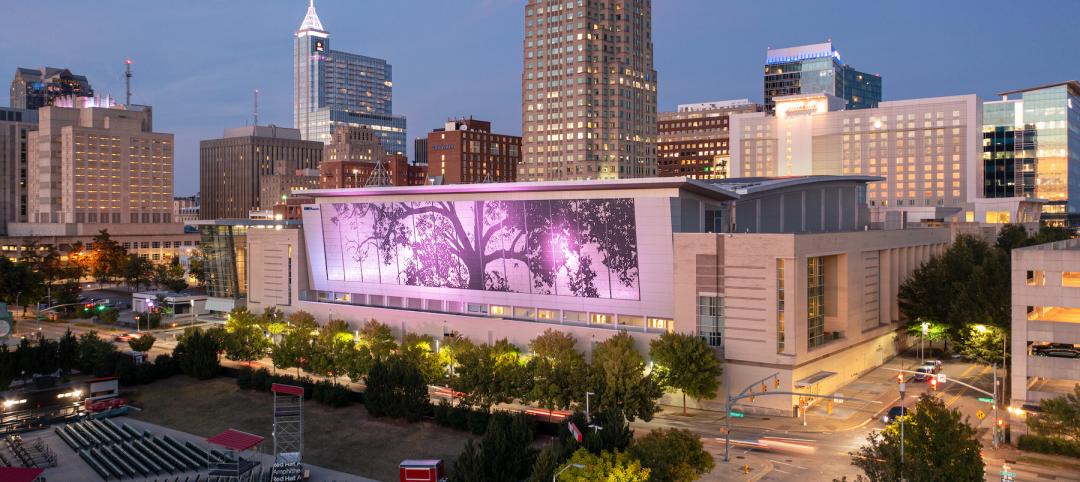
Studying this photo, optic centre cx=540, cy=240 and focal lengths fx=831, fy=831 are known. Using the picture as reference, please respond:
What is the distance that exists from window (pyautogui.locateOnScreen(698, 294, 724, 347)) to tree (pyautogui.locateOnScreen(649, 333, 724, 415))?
3403mm

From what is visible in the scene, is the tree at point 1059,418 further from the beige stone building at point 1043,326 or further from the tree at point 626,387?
the tree at point 626,387

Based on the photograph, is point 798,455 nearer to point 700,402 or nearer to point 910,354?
point 700,402

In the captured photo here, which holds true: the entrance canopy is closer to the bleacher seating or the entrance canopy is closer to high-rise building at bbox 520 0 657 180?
the bleacher seating

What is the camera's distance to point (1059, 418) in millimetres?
53781

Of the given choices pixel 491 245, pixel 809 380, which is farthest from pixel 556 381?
pixel 491 245

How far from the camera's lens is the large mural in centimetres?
8269

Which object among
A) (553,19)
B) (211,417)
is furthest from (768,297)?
(553,19)

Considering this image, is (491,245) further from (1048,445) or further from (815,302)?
(1048,445)

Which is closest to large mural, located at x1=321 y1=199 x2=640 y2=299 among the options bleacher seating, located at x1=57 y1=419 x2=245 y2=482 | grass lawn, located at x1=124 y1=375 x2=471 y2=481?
grass lawn, located at x1=124 y1=375 x2=471 y2=481

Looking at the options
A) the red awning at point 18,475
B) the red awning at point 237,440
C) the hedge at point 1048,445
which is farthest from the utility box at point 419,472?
the hedge at point 1048,445

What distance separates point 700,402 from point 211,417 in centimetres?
4377

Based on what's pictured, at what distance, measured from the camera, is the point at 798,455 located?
58.1m

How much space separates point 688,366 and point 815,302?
618 inches

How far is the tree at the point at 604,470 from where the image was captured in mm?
40188
